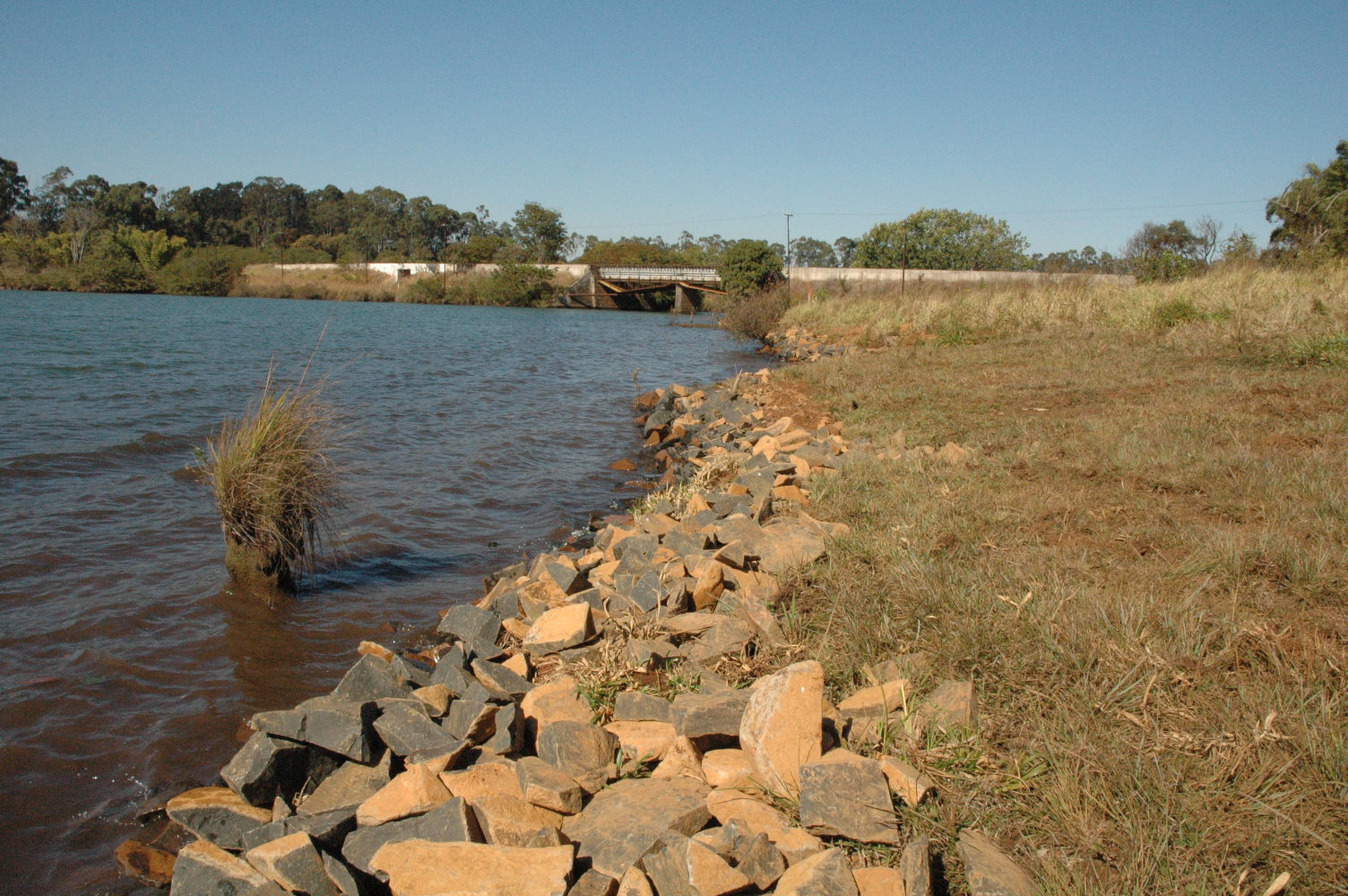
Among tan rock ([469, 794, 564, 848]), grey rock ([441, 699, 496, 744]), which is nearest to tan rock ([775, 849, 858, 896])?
tan rock ([469, 794, 564, 848])

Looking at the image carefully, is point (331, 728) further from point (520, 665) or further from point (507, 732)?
point (520, 665)

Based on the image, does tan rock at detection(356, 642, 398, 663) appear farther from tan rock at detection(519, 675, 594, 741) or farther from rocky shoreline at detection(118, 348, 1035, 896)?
tan rock at detection(519, 675, 594, 741)

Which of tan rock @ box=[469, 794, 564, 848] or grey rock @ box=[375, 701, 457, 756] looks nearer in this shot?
tan rock @ box=[469, 794, 564, 848]

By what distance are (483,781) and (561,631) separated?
49.1 inches

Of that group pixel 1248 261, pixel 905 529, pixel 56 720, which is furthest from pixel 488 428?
pixel 1248 261

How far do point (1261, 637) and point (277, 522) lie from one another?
5610mm

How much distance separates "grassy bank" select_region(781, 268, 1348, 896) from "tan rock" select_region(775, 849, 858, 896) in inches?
12.7

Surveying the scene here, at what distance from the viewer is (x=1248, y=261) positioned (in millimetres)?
15906

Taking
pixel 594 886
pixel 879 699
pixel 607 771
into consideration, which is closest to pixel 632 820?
pixel 594 886

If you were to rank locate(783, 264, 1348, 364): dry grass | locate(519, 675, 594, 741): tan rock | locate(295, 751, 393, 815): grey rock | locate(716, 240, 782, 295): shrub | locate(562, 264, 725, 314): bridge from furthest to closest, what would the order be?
locate(562, 264, 725, 314): bridge
locate(716, 240, 782, 295): shrub
locate(783, 264, 1348, 364): dry grass
locate(519, 675, 594, 741): tan rock
locate(295, 751, 393, 815): grey rock

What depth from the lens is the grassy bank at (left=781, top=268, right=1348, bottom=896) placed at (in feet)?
6.37

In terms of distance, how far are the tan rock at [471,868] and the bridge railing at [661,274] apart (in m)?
57.9

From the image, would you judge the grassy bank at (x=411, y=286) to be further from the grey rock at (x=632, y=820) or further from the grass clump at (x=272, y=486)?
the grey rock at (x=632, y=820)

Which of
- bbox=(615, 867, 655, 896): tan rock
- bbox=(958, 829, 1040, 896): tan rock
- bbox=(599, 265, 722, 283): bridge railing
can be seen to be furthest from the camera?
bbox=(599, 265, 722, 283): bridge railing
